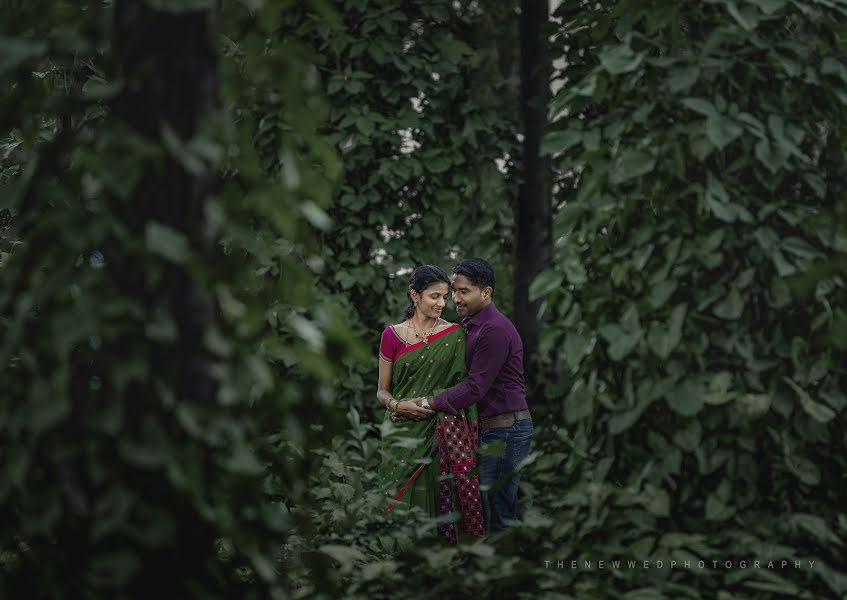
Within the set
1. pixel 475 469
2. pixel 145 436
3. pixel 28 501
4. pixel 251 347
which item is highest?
pixel 251 347

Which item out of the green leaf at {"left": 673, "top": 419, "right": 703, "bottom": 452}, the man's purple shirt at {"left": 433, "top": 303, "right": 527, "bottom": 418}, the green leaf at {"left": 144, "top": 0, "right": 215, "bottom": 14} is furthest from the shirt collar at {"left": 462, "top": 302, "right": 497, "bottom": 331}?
the green leaf at {"left": 144, "top": 0, "right": 215, "bottom": 14}

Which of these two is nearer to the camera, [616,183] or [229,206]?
[229,206]

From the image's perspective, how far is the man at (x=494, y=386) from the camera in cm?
474

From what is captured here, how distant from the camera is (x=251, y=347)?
6.59ft

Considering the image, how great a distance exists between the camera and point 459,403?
4.68 metres

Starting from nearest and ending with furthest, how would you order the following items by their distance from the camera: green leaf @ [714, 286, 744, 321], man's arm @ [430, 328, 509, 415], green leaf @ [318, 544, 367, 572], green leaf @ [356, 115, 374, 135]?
green leaf @ [318, 544, 367, 572], green leaf @ [714, 286, 744, 321], man's arm @ [430, 328, 509, 415], green leaf @ [356, 115, 374, 135]

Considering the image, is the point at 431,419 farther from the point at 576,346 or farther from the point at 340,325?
the point at 340,325

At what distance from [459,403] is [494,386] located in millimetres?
266

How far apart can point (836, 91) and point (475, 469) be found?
107 inches

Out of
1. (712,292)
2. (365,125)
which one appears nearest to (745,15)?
(712,292)

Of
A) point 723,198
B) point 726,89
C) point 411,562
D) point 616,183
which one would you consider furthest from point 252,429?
point 726,89

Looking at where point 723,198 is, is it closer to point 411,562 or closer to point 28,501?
point 411,562

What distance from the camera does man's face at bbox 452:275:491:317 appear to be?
15.9 ft

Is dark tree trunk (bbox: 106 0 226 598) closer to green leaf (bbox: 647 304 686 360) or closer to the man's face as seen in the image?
A: green leaf (bbox: 647 304 686 360)
